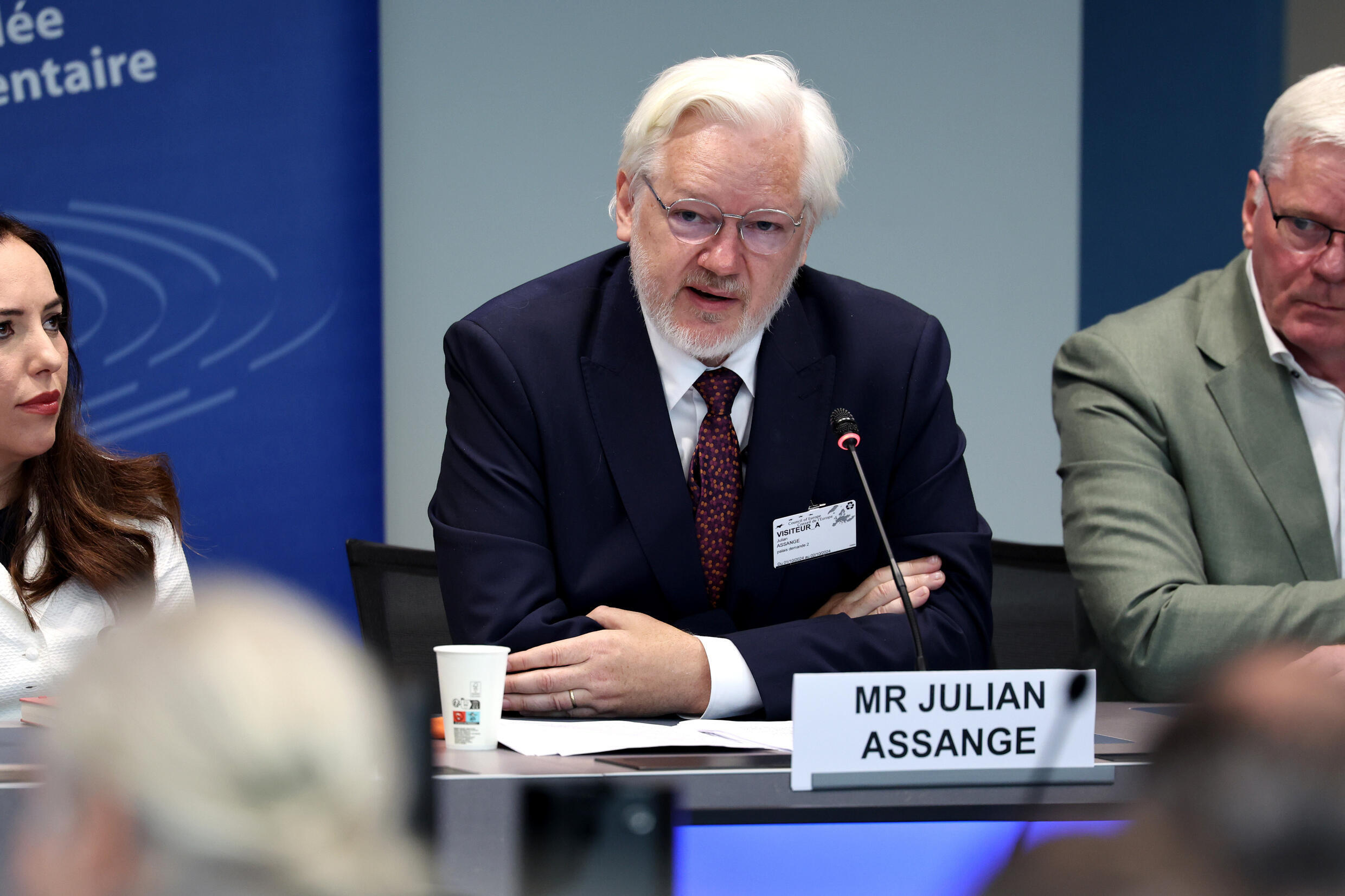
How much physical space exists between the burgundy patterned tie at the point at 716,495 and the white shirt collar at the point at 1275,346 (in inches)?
40.0

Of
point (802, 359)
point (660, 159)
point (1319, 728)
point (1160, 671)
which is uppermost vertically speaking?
point (660, 159)

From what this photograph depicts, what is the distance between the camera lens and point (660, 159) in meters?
2.04

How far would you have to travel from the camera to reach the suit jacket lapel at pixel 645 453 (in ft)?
6.51

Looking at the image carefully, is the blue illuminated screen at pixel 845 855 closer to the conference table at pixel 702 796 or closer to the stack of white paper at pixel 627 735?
the conference table at pixel 702 796

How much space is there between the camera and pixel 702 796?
1183 mm

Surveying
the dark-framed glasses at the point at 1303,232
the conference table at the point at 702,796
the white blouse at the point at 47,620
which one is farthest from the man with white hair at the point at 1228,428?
the white blouse at the point at 47,620

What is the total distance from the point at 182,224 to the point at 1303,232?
2.50 m

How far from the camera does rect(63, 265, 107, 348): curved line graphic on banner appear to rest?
317 centimetres

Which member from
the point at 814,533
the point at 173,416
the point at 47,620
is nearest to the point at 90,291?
the point at 173,416

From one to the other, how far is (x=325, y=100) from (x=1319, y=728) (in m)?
3.23

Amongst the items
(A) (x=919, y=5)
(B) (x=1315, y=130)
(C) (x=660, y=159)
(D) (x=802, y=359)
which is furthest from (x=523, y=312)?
(A) (x=919, y=5)

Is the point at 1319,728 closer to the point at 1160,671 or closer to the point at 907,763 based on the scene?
the point at 907,763

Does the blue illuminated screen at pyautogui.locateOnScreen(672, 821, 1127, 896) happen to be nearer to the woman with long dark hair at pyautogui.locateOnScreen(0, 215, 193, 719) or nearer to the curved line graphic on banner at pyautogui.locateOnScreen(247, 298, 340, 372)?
the woman with long dark hair at pyautogui.locateOnScreen(0, 215, 193, 719)

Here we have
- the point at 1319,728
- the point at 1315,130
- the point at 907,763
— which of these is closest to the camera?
the point at 1319,728
